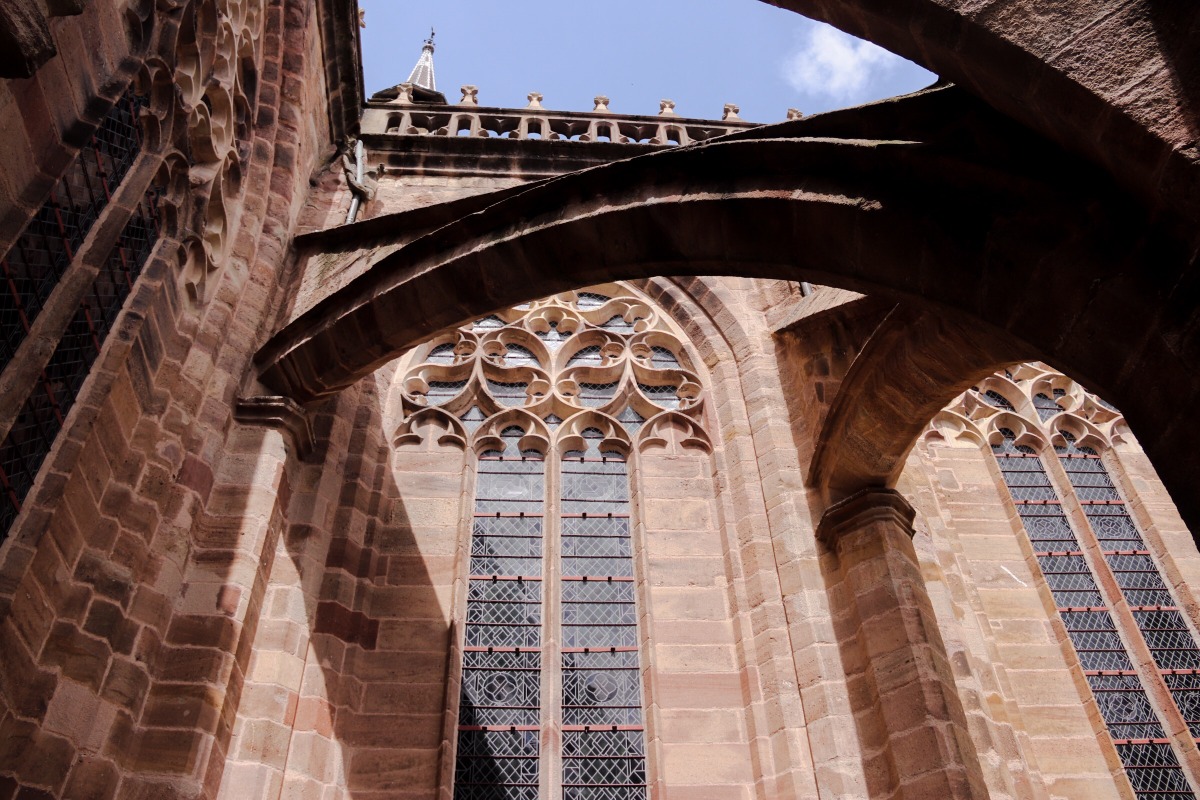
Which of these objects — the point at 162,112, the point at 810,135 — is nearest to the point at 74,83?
the point at 162,112

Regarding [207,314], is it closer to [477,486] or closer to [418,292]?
[418,292]

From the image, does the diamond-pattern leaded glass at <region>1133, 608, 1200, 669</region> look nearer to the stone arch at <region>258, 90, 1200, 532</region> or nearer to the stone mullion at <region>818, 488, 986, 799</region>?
the stone mullion at <region>818, 488, 986, 799</region>

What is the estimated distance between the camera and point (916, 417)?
5992 millimetres

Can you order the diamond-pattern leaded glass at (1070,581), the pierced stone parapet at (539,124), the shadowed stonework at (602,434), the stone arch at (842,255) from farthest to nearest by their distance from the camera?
the pierced stone parapet at (539,124) < the diamond-pattern leaded glass at (1070,581) < the shadowed stonework at (602,434) < the stone arch at (842,255)

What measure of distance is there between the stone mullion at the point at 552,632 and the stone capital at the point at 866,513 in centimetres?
160

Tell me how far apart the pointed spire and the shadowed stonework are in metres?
14.7

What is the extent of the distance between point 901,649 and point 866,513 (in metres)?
0.89

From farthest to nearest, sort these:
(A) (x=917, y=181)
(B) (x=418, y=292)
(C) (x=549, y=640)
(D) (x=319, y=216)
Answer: (D) (x=319, y=216) < (C) (x=549, y=640) < (B) (x=418, y=292) < (A) (x=917, y=181)

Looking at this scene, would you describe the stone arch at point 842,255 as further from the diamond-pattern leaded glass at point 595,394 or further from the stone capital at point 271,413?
the diamond-pattern leaded glass at point 595,394

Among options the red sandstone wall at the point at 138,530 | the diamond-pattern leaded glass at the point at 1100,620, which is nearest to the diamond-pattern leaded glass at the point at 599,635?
the red sandstone wall at the point at 138,530

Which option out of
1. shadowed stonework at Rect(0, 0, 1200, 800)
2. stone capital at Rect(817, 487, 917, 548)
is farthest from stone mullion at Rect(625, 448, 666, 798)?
stone capital at Rect(817, 487, 917, 548)

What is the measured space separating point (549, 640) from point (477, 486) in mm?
1274

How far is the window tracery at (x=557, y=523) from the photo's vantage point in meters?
5.68

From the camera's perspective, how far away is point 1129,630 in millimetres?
6805
